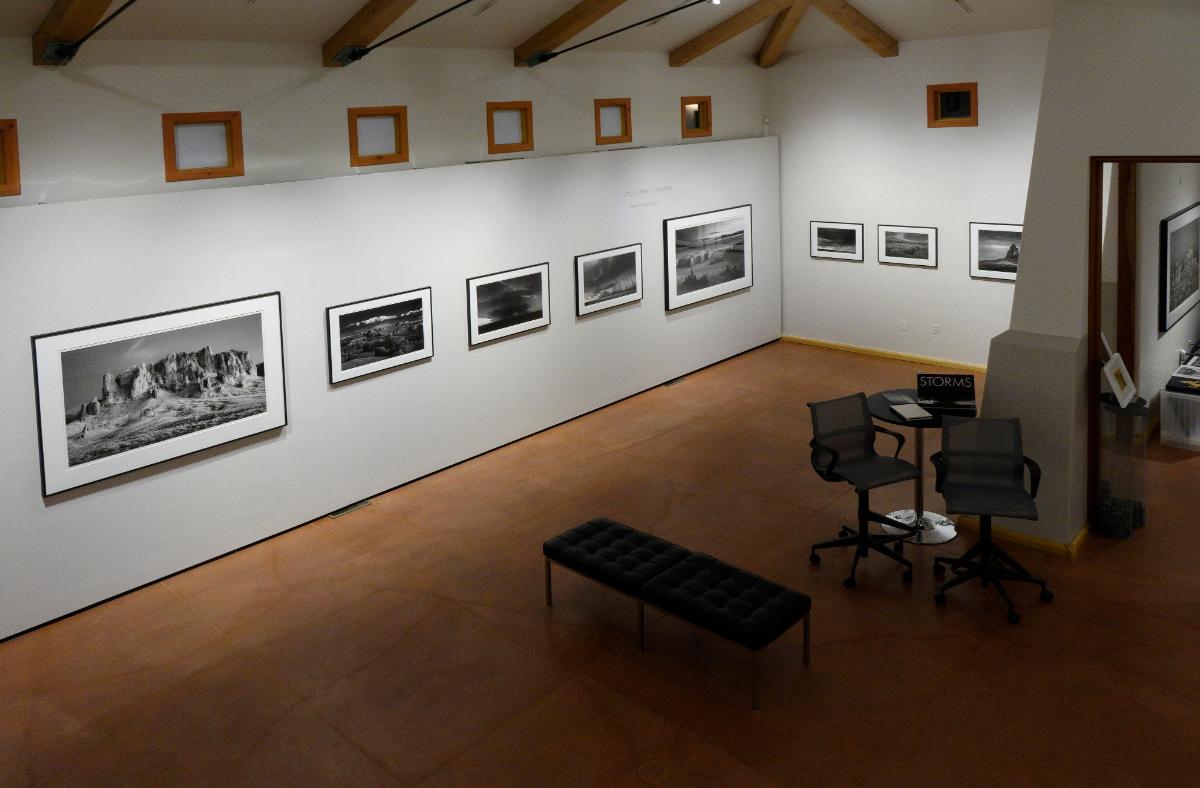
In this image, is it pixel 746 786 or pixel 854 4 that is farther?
pixel 854 4

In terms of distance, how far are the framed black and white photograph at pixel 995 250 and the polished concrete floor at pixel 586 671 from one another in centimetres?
420

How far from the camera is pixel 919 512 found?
865cm

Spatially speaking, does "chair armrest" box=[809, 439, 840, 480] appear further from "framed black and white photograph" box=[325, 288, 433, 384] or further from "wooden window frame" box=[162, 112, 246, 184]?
"wooden window frame" box=[162, 112, 246, 184]

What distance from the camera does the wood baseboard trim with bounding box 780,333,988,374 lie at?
542 inches

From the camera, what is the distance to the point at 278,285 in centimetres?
889

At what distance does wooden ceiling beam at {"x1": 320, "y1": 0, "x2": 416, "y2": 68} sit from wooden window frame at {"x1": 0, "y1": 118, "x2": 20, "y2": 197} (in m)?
2.72

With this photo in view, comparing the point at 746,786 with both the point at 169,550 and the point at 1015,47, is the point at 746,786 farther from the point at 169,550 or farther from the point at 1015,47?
the point at 1015,47

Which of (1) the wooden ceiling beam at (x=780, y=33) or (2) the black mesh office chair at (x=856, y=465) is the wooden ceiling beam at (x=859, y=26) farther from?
(2) the black mesh office chair at (x=856, y=465)

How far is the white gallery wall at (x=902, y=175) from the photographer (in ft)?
41.8

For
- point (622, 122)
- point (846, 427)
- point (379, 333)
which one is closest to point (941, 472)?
point (846, 427)

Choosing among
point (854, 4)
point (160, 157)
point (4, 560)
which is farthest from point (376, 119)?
point (854, 4)

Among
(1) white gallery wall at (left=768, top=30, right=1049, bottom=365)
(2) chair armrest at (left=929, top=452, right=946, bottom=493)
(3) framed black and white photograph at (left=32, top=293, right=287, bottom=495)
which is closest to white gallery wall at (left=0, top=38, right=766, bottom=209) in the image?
(3) framed black and white photograph at (left=32, top=293, right=287, bottom=495)

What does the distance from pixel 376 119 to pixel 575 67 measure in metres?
2.86

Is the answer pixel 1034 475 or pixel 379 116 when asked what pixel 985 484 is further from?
pixel 379 116
